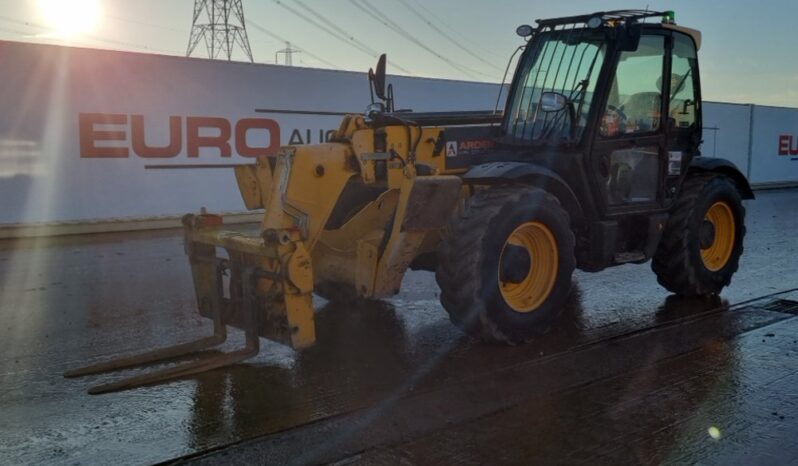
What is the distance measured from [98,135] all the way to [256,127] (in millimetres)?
2795

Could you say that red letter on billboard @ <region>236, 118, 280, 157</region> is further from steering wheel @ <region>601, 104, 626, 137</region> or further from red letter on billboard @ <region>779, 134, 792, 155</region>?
red letter on billboard @ <region>779, 134, 792, 155</region>

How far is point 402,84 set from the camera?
15.2m

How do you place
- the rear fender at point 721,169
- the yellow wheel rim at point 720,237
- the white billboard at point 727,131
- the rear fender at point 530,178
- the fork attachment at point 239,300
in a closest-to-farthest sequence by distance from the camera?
the fork attachment at point 239,300 → the rear fender at point 530,178 → the rear fender at point 721,169 → the yellow wheel rim at point 720,237 → the white billboard at point 727,131

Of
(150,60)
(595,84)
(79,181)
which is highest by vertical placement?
(150,60)

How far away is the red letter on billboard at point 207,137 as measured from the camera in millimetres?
13039

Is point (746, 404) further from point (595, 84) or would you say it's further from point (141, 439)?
point (141, 439)

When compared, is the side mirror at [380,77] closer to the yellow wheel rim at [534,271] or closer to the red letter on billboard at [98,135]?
the yellow wheel rim at [534,271]

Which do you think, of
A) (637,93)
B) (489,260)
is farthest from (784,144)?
(489,260)

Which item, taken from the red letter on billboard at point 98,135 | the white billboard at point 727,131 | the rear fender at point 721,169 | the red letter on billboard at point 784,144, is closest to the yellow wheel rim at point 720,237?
the rear fender at point 721,169

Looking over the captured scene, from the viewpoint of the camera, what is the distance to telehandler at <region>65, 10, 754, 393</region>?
5.31 meters

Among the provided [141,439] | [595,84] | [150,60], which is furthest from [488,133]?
[150,60]

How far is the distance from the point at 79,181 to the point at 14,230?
1.25 m

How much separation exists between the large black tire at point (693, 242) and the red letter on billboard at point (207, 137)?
8.53 m

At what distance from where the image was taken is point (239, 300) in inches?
207
